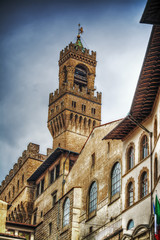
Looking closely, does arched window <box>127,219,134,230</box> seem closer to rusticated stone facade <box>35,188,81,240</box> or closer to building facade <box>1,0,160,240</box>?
building facade <box>1,0,160,240</box>

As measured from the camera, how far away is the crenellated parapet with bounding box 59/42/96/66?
221ft

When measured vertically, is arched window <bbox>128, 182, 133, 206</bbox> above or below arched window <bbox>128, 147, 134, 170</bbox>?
below

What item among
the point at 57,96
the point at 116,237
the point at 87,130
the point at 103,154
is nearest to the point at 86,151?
the point at 103,154

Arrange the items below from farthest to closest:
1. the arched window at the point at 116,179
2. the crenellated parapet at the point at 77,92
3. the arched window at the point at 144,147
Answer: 1. the crenellated parapet at the point at 77,92
2. the arched window at the point at 116,179
3. the arched window at the point at 144,147

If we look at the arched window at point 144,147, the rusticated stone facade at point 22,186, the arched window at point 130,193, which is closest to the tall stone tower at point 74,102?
the rusticated stone facade at point 22,186

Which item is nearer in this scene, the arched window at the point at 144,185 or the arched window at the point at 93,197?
the arched window at the point at 144,185

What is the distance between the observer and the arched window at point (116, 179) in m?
33.5

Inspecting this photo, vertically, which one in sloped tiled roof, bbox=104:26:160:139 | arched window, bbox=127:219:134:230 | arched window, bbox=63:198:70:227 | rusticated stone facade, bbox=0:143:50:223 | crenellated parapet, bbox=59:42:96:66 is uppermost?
crenellated parapet, bbox=59:42:96:66

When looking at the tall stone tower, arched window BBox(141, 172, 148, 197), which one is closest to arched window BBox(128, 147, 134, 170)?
arched window BBox(141, 172, 148, 197)

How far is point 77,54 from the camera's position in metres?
67.4

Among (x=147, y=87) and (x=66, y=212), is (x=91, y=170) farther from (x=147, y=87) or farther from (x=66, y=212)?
(x=147, y=87)

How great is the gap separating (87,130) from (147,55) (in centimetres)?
3696

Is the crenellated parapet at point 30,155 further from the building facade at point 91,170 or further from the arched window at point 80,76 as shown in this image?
the arched window at point 80,76

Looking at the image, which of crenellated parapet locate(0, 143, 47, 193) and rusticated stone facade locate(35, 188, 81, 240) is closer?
rusticated stone facade locate(35, 188, 81, 240)
